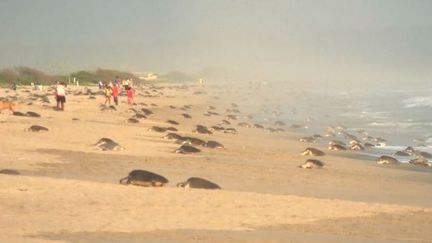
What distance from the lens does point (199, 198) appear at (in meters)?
11.7

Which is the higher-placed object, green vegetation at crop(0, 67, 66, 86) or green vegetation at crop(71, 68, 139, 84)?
green vegetation at crop(71, 68, 139, 84)

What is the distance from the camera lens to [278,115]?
46.9 meters

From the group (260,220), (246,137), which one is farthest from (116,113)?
(260,220)

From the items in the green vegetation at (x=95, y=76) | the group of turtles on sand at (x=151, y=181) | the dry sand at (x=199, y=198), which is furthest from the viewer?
the green vegetation at (x=95, y=76)

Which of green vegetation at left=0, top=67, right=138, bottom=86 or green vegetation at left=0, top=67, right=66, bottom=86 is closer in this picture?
green vegetation at left=0, top=67, right=66, bottom=86

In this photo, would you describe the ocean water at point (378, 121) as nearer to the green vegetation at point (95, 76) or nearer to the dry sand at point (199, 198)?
the dry sand at point (199, 198)

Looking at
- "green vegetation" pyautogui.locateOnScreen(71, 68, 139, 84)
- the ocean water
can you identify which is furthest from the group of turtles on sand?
"green vegetation" pyautogui.locateOnScreen(71, 68, 139, 84)

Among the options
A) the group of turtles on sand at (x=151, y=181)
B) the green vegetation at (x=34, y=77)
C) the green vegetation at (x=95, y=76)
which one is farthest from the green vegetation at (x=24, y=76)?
the group of turtles on sand at (x=151, y=181)

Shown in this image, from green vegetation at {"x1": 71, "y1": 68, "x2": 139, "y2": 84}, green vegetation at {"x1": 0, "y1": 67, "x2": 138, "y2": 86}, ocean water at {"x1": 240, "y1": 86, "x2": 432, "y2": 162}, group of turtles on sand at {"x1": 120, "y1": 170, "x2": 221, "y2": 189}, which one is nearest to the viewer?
group of turtles on sand at {"x1": 120, "y1": 170, "x2": 221, "y2": 189}

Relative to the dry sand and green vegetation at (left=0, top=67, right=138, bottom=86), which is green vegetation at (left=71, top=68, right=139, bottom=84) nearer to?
green vegetation at (left=0, top=67, right=138, bottom=86)

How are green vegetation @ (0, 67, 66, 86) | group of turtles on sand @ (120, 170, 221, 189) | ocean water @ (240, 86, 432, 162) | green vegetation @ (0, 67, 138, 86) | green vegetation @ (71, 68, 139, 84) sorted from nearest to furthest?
group of turtles on sand @ (120, 170, 221, 189) < ocean water @ (240, 86, 432, 162) < green vegetation @ (0, 67, 66, 86) < green vegetation @ (0, 67, 138, 86) < green vegetation @ (71, 68, 139, 84)

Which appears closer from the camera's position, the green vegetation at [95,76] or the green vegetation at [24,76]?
the green vegetation at [24,76]

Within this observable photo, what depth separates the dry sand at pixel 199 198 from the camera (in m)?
9.32

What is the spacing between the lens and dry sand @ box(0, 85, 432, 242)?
9.32 meters
